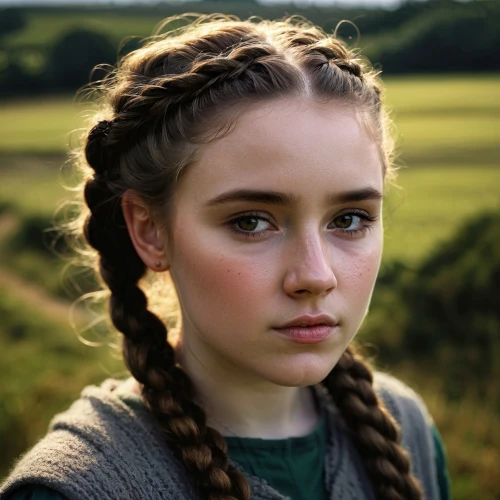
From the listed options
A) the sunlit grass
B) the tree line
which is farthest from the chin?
the tree line

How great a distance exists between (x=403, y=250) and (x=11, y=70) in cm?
257

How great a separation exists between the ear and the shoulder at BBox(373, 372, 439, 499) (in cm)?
85

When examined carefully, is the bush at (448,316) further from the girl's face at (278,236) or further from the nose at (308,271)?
the nose at (308,271)

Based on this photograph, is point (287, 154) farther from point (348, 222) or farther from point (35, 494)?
point (35, 494)

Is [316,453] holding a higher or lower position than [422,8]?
lower

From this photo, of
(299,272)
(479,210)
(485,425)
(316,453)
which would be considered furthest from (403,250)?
(299,272)

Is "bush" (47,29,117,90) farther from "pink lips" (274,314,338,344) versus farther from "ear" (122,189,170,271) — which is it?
"pink lips" (274,314,338,344)

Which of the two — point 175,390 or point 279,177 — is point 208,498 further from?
point 279,177

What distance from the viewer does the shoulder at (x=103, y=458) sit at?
151 cm

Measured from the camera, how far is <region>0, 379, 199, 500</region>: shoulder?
1.51 metres

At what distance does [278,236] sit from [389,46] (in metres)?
2.73

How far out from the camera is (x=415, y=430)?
2086 millimetres

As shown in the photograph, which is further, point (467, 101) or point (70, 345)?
point (467, 101)

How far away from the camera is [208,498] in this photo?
1.59 metres
